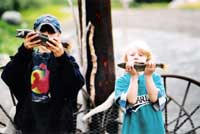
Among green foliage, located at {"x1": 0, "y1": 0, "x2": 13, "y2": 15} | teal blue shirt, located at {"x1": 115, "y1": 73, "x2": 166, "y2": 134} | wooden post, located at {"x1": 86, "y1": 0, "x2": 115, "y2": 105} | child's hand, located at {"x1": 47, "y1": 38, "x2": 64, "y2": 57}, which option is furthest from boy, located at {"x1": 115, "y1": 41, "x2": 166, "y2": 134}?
green foliage, located at {"x1": 0, "y1": 0, "x2": 13, "y2": 15}

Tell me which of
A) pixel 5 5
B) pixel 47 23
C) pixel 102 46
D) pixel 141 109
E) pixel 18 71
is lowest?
pixel 141 109

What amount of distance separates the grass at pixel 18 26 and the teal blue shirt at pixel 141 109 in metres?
5.02

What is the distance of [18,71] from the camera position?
3475 mm

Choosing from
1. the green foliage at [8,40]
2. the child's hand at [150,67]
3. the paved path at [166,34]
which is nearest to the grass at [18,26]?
the green foliage at [8,40]

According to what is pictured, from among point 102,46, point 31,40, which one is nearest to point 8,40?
point 102,46

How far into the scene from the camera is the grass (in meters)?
8.73

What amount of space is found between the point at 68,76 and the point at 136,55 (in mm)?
405

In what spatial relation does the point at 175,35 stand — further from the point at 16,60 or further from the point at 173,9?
the point at 16,60

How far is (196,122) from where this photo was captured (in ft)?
14.4

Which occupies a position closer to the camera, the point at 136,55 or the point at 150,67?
Answer: the point at 150,67

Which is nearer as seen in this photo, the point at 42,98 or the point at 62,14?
the point at 42,98

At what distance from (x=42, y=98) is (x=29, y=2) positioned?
9432 millimetres

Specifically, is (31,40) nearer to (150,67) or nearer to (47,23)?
(47,23)

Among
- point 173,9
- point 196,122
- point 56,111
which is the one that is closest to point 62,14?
point 173,9
